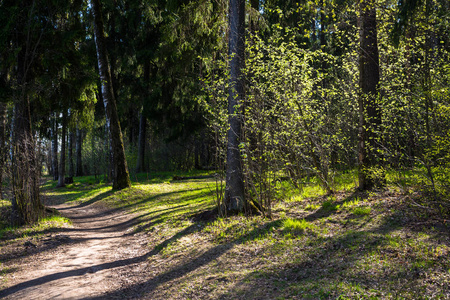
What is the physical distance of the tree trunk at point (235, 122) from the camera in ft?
26.1

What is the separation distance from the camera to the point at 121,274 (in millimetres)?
5820

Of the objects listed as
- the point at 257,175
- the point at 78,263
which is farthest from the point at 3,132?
the point at 257,175

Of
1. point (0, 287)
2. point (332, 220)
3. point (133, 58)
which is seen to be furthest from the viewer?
point (133, 58)

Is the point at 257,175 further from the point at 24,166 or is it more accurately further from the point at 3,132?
the point at 3,132

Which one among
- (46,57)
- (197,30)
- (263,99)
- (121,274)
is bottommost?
(121,274)

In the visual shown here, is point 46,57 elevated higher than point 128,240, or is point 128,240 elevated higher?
point 46,57

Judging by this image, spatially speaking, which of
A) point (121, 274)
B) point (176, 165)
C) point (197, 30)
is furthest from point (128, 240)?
point (176, 165)

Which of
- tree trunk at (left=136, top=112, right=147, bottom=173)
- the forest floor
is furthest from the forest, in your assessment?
tree trunk at (left=136, top=112, right=147, bottom=173)

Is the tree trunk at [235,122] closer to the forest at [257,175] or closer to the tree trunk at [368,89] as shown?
the forest at [257,175]

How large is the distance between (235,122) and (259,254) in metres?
3.51

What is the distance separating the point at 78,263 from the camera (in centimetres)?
626

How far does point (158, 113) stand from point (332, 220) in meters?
17.1

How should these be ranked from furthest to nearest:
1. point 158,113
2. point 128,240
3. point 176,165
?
point 176,165 → point 158,113 → point 128,240

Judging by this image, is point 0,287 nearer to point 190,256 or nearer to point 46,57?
point 190,256
